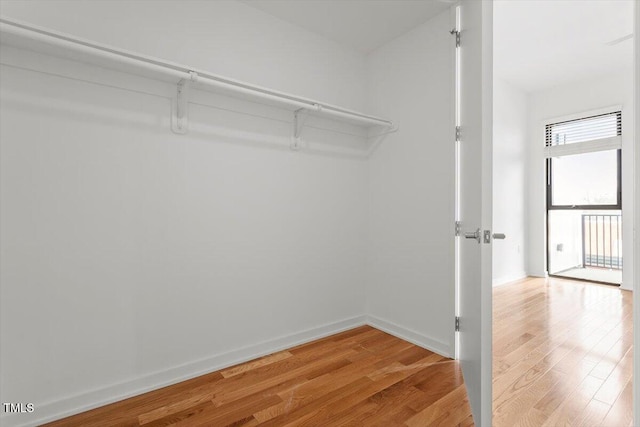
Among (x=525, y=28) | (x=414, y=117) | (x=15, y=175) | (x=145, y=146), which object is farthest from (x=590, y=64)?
(x=15, y=175)

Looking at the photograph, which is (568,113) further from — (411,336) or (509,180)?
(411,336)

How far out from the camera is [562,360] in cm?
204

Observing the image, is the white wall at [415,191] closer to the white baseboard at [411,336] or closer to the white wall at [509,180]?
the white baseboard at [411,336]

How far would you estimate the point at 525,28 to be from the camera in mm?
2906

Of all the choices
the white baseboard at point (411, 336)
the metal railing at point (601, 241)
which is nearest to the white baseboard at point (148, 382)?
the white baseboard at point (411, 336)

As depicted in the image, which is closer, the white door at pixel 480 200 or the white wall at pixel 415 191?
the white door at pixel 480 200

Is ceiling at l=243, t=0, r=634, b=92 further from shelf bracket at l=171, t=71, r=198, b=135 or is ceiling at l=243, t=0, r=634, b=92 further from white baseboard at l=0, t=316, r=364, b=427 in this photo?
white baseboard at l=0, t=316, r=364, b=427

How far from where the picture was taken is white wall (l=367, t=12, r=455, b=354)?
2172 mm

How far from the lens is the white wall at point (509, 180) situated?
409 centimetres

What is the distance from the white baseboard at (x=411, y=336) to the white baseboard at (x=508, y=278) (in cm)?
232

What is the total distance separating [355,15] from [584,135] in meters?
3.96

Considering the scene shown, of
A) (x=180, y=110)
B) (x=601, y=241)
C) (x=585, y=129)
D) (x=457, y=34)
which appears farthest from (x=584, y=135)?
(x=180, y=110)

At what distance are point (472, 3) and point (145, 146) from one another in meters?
1.93

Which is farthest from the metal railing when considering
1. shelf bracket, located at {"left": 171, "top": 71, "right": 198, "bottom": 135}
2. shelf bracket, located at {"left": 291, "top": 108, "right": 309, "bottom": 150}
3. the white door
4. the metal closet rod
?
shelf bracket, located at {"left": 171, "top": 71, "right": 198, "bottom": 135}
